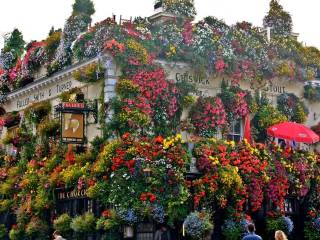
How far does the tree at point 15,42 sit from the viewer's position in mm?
40156

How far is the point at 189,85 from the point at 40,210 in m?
7.14

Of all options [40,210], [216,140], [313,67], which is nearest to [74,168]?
[40,210]

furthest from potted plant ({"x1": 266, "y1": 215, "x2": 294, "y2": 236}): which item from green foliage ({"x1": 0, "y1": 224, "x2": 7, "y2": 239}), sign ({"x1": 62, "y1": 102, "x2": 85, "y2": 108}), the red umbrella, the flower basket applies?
the flower basket

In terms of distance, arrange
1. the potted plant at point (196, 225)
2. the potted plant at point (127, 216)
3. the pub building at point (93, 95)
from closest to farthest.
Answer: the potted plant at point (127, 216) < the potted plant at point (196, 225) < the pub building at point (93, 95)

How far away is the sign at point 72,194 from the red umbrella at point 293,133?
7269 millimetres

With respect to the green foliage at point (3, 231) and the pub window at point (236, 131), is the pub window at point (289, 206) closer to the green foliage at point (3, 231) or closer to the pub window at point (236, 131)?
the pub window at point (236, 131)

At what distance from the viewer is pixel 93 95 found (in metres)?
30.5

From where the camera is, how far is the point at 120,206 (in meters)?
27.3

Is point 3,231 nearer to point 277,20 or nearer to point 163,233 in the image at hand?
point 163,233

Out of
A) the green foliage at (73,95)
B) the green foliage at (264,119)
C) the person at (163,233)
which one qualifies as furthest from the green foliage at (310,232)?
the green foliage at (73,95)

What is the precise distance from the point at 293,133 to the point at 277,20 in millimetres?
6509

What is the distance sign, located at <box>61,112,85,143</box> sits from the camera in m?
29.8

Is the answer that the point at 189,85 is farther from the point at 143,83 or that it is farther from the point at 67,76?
the point at 67,76

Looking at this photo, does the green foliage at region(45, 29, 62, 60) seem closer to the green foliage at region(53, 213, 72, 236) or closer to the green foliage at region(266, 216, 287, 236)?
the green foliage at region(53, 213, 72, 236)
